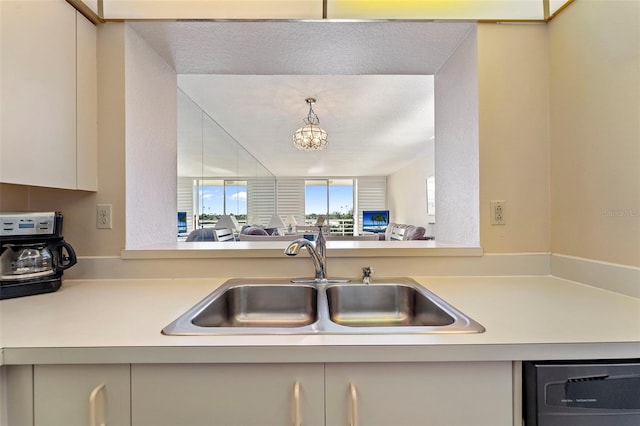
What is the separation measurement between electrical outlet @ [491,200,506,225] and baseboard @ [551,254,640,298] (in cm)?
26

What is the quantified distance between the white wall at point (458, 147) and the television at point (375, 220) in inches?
285

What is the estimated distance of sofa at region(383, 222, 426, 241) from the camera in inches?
191

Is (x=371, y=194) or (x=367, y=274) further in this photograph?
(x=371, y=194)

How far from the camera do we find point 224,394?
0.67m

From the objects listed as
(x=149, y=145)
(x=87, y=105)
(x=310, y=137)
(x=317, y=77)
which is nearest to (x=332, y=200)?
(x=310, y=137)

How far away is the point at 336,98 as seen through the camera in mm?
3055

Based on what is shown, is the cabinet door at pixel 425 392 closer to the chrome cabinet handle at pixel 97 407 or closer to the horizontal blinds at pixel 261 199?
the chrome cabinet handle at pixel 97 407

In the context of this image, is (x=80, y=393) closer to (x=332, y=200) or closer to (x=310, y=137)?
(x=310, y=137)

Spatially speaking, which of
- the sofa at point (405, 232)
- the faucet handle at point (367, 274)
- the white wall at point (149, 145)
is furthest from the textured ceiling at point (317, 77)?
the sofa at point (405, 232)

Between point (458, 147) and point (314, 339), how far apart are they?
1.24 meters

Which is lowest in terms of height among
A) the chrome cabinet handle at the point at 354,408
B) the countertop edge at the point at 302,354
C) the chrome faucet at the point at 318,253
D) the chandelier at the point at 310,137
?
the chrome cabinet handle at the point at 354,408

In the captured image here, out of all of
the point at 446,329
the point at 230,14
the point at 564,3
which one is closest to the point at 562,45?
the point at 564,3

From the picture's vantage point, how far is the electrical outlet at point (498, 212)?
130 cm

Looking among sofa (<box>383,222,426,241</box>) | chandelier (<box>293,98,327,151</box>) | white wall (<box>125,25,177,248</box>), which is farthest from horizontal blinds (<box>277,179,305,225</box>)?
white wall (<box>125,25,177,248</box>)
